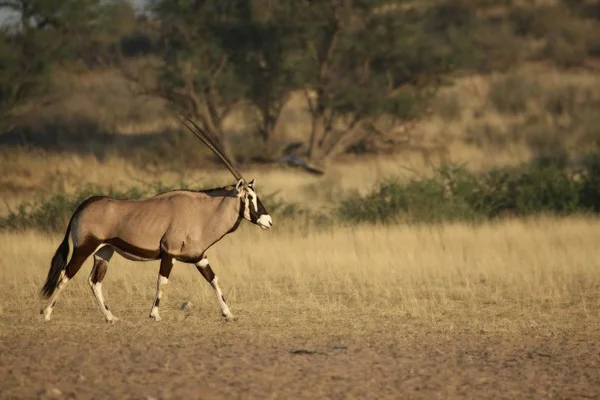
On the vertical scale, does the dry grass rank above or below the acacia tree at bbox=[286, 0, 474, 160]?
below

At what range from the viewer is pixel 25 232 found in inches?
621

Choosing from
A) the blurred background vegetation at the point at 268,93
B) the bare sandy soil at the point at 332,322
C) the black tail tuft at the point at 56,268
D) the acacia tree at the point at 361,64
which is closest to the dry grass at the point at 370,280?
the bare sandy soil at the point at 332,322

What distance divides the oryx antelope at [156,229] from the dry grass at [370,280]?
43 cm

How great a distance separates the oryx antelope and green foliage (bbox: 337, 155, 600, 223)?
7.28 m

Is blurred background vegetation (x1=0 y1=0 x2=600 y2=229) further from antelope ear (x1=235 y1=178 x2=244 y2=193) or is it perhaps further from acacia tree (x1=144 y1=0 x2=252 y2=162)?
antelope ear (x1=235 y1=178 x2=244 y2=193)

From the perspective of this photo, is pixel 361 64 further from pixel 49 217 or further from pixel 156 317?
pixel 156 317

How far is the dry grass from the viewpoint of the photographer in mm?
9758

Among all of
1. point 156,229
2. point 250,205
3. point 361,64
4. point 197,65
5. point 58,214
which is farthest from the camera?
point 361,64

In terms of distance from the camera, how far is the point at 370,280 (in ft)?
38.6

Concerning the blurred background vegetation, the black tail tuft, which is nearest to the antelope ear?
the black tail tuft

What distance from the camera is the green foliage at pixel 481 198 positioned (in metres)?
16.9

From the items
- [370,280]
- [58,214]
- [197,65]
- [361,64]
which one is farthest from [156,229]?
[361,64]

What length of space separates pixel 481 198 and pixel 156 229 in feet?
31.5

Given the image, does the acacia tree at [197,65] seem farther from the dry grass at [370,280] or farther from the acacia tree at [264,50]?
the dry grass at [370,280]
